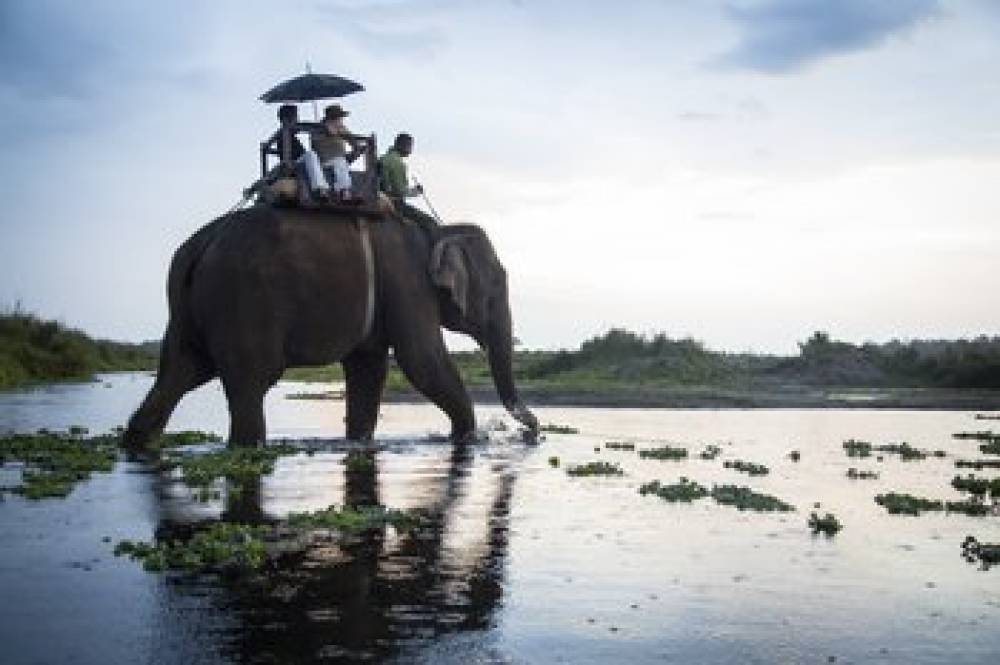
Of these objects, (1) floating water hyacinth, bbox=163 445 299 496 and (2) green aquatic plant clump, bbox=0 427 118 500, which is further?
(1) floating water hyacinth, bbox=163 445 299 496

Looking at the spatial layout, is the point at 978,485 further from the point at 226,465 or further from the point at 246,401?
the point at 246,401

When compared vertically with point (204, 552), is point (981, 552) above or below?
below

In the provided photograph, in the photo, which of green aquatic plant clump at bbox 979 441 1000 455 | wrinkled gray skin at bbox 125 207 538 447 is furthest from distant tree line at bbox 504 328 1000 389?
wrinkled gray skin at bbox 125 207 538 447

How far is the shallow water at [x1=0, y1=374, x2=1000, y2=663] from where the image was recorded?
961cm

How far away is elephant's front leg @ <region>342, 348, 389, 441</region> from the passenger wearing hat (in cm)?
389

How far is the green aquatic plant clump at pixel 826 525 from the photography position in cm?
1585

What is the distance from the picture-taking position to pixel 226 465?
19.6 m

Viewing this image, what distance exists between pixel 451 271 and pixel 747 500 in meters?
10.2

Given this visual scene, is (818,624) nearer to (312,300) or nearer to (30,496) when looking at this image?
(30,496)

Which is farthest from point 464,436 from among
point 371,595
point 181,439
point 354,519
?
point 371,595

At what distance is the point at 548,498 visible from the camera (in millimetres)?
18172

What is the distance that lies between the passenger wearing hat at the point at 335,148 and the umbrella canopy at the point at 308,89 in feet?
1.30

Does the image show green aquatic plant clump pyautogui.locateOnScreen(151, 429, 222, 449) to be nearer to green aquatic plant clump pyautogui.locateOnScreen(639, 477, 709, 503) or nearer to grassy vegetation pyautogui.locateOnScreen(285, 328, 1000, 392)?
green aquatic plant clump pyautogui.locateOnScreen(639, 477, 709, 503)

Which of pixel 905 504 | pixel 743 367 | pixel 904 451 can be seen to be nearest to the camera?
pixel 905 504
